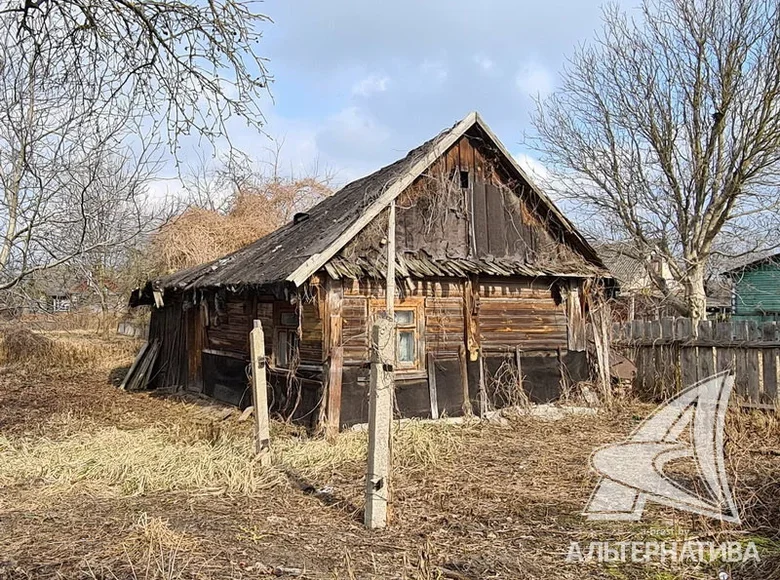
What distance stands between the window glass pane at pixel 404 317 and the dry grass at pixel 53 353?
1437 cm

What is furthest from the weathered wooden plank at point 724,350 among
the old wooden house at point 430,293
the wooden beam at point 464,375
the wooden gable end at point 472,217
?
the wooden beam at point 464,375

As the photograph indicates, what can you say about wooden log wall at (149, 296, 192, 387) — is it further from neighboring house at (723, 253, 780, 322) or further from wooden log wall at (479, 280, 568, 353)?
neighboring house at (723, 253, 780, 322)

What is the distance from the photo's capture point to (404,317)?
444 inches

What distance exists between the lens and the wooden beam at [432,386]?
11.3 metres

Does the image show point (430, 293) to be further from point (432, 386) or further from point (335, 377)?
point (335, 377)

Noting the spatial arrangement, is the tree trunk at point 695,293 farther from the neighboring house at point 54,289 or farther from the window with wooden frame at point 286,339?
the neighboring house at point 54,289

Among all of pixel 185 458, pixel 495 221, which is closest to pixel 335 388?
pixel 185 458

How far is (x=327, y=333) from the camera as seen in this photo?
10219 millimetres

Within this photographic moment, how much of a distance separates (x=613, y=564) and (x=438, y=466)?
11.1 ft

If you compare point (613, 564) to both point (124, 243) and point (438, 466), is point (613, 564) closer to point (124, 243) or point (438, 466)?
point (438, 466)

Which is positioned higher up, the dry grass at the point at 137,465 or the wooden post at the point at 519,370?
the wooden post at the point at 519,370

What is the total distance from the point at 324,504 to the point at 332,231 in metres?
5.38

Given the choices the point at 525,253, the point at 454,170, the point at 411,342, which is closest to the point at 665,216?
the point at 525,253

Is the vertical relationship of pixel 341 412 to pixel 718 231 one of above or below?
below
